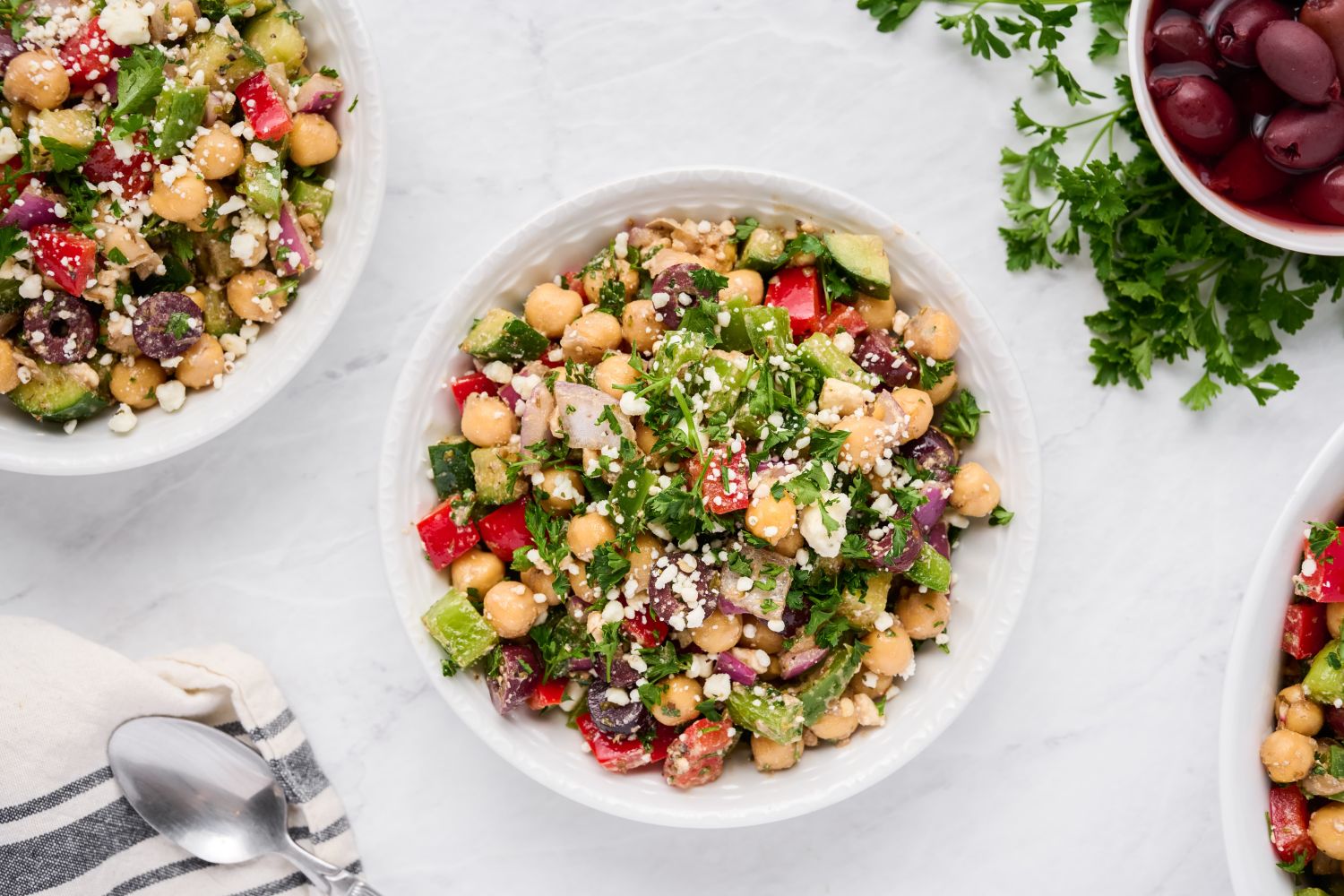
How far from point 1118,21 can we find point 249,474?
2531 mm

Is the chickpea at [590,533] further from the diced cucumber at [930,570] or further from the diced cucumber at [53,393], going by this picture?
the diced cucumber at [53,393]

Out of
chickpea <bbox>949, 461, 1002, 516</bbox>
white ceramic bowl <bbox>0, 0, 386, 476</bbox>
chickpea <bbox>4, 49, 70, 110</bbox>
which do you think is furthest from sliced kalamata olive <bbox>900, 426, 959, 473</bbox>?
chickpea <bbox>4, 49, 70, 110</bbox>

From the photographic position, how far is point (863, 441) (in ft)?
7.52

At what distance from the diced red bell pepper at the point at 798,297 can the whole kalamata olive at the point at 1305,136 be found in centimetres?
102

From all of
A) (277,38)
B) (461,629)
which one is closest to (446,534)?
(461,629)

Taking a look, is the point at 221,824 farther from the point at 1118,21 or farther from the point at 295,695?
the point at 1118,21

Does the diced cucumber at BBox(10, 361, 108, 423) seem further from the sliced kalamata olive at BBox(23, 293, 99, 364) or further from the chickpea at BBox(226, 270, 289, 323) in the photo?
the chickpea at BBox(226, 270, 289, 323)

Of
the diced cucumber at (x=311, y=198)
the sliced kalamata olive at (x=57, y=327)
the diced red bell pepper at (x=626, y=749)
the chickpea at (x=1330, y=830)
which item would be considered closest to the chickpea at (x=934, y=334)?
the diced red bell pepper at (x=626, y=749)

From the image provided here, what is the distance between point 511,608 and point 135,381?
3.54 feet

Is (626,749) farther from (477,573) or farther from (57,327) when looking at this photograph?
(57,327)

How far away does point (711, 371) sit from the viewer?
2312mm

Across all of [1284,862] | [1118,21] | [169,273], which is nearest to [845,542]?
[1284,862]

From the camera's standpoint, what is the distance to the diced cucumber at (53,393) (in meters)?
2.54

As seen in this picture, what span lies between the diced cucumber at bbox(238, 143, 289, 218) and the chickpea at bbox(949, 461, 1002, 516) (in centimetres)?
170
